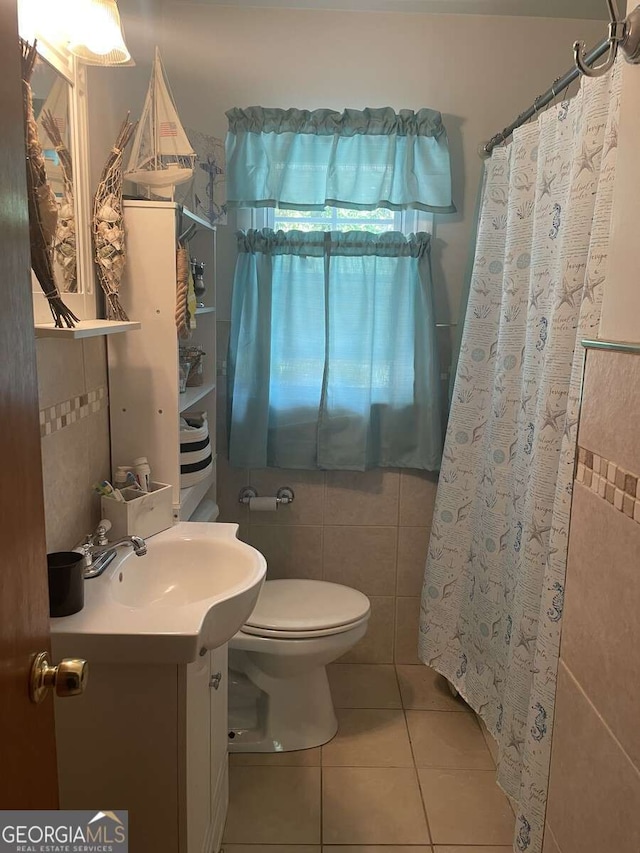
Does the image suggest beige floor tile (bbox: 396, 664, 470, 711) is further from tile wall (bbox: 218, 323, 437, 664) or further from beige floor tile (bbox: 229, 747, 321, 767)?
beige floor tile (bbox: 229, 747, 321, 767)

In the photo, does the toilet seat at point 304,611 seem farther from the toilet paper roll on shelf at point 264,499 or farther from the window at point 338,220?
the window at point 338,220

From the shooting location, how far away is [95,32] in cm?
147

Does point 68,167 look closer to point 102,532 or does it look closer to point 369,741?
point 102,532

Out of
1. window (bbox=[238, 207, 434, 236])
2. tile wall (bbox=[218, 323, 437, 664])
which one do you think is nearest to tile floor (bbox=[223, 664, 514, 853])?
tile wall (bbox=[218, 323, 437, 664])

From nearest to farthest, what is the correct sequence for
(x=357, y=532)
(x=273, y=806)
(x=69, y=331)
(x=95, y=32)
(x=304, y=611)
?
(x=69, y=331), (x=95, y=32), (x=273, y=806), (x=304, y=611), (x=357, y=532)

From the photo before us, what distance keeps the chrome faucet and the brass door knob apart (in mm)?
594

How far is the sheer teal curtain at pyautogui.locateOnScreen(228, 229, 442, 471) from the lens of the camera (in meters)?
2.44

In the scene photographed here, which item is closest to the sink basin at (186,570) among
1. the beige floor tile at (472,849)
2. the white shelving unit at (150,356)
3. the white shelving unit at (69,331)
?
the white shelving unit at (150,356)

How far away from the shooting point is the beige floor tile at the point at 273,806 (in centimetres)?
185

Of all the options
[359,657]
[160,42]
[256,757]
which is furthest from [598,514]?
[160,42]

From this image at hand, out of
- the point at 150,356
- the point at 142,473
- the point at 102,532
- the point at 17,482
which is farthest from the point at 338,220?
the point at 17,482

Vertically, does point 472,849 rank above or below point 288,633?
below

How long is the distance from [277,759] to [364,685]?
54cm

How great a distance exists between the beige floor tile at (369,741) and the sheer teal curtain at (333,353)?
896 mm
